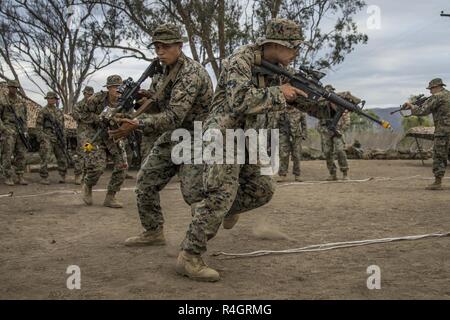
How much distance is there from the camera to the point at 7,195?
9711 mm

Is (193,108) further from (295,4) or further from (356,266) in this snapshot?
(295,4)

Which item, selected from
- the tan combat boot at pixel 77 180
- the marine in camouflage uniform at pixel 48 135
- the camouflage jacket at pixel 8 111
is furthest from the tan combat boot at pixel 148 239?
the camouflage jacket at pixel 8 111

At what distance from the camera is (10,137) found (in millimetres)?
11977

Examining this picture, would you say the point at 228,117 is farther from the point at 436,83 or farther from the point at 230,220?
the point at 436,83

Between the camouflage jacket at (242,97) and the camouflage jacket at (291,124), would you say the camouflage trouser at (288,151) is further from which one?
the camouflage jacket at (242,97)

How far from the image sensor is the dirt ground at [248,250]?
3551mm

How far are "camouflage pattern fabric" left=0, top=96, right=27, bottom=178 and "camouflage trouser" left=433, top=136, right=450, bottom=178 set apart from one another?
881 cm

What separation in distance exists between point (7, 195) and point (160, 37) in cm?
639

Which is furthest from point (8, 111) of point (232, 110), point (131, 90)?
point (232, 110)

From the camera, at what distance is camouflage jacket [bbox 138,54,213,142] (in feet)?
14.2

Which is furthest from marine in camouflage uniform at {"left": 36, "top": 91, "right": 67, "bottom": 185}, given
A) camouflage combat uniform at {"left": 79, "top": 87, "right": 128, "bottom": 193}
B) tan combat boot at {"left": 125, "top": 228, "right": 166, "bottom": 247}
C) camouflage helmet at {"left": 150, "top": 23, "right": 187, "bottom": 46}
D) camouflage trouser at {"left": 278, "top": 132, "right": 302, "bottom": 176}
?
camouflage helmet at {"left": 150, "top": 23, "right": 187, "bottom": 46}

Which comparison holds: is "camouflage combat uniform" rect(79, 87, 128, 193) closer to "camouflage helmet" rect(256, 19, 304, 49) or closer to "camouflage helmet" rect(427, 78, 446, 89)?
"camouflage helmet" rect(256, 19, 304, 49)

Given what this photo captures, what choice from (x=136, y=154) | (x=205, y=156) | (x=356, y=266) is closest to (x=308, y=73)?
(x=205, y=156)

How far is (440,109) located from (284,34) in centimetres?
667
